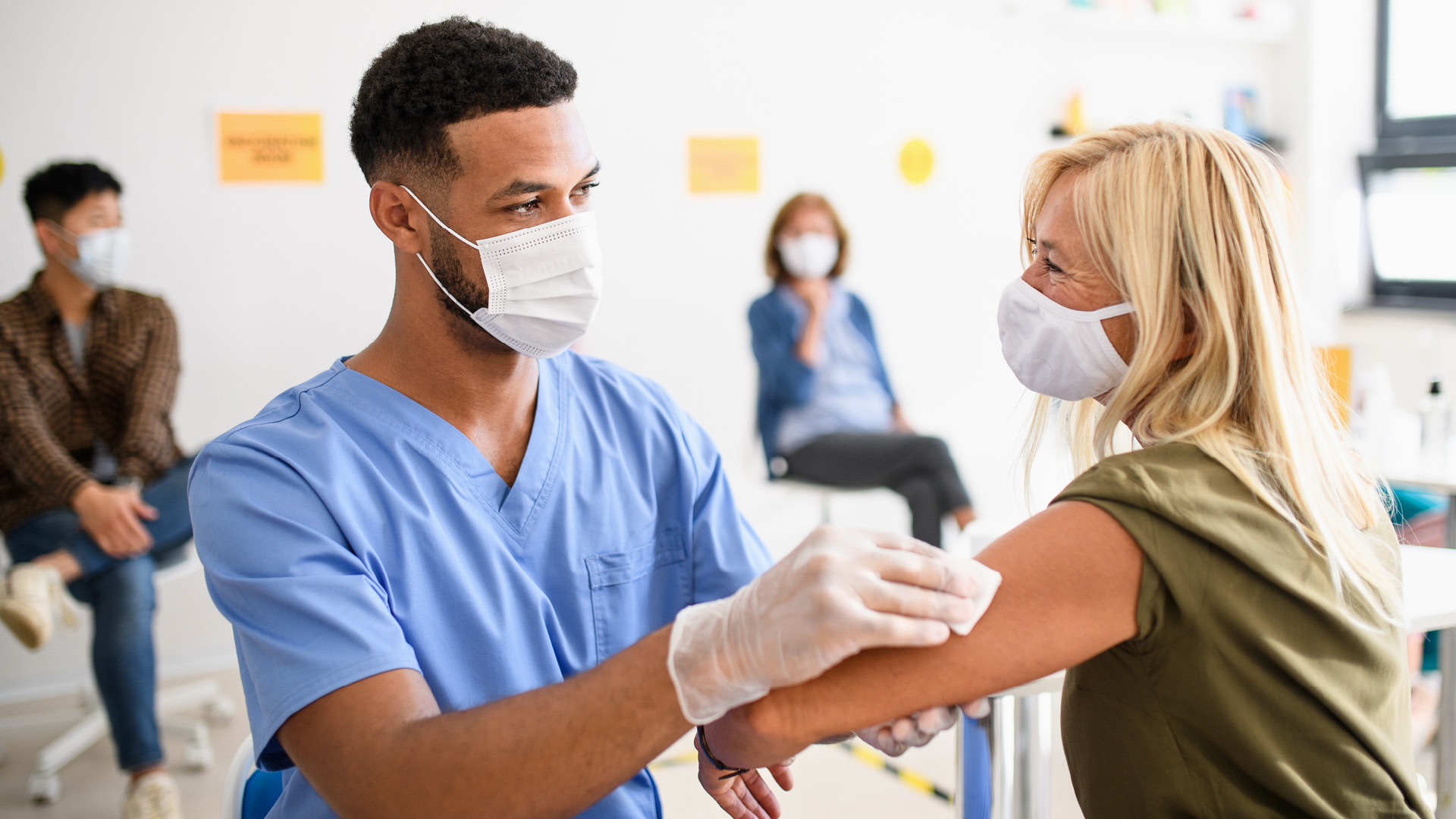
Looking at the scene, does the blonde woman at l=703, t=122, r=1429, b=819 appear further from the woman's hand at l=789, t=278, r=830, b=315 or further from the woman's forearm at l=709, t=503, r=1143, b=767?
the woman's hand at l=789, t=278, r=830, b=315

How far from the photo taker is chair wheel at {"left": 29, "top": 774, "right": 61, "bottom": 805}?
7.69 feet

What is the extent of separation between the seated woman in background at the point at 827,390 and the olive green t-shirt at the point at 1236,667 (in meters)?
2.27

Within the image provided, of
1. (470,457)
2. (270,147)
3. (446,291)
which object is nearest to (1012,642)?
(470,457)

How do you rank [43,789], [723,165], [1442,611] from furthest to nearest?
[723,165] → [43,789] → [1442,611]

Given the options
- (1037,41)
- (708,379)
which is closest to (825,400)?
(708,379)

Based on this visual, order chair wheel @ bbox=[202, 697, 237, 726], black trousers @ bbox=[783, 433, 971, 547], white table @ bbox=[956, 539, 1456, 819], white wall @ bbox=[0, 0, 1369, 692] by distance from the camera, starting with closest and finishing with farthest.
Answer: white table @ bbox=[956, 539, 1456, 819], chair wheel @ bbox=[202, 697, 237, 726], white wall @ bbox=[0, 0, 1369, 692], black trousers @ bbox=[783, 433, 971, 547]

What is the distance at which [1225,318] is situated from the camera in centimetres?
94

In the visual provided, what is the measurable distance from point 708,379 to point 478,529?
2698 mm

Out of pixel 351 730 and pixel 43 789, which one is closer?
pixel 351 730

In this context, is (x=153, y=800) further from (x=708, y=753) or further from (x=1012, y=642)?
(x=1012, y=642)

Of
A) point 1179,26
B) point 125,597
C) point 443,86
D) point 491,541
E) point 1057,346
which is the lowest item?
point 125,597

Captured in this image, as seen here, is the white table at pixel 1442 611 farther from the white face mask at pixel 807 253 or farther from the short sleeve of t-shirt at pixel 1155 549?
the white face mask at pixel 807 253

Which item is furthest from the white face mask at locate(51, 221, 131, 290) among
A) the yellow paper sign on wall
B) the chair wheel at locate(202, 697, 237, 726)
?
the chair wheel at locate(202, 697, 237, 726)

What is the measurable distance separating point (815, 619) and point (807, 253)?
274 centimetres
